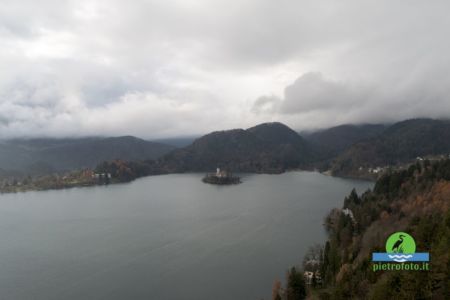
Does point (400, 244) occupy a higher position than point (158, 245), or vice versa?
point (400, 244)

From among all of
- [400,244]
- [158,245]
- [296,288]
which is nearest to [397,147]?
[158,245]

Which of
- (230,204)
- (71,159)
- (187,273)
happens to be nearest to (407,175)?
(230,204)

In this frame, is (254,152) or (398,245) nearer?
(398,245)

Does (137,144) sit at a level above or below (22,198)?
above

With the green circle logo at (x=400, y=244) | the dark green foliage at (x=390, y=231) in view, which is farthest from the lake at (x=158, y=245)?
the green circle logo at (x=400, y=244)

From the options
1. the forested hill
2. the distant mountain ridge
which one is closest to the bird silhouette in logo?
the forested hill

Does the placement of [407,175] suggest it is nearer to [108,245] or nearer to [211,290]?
[211,290]

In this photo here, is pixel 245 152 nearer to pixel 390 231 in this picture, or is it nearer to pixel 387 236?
pixel 390 231
